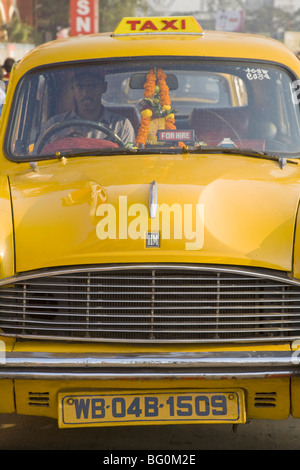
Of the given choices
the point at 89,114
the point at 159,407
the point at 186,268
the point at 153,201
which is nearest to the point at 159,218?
the point at 153,201

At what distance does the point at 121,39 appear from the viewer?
5625 millimetres

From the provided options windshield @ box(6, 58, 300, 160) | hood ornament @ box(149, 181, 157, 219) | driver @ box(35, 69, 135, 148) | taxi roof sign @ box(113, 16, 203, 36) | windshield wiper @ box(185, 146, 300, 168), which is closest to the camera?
hood ornament @ box(149, 181, 157, 219)

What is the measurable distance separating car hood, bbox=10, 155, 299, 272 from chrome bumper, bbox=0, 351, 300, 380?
39cm

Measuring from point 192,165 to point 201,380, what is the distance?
1179mm

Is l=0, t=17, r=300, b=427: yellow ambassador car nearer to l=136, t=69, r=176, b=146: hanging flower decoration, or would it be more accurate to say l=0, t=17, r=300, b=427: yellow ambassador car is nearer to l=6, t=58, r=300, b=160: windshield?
l=6, t=58, r=300, b=160: windshield

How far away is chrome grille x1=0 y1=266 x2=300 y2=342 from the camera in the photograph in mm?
3902

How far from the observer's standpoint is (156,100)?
530 centimetres

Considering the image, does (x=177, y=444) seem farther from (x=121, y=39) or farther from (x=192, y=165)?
(x=121, y=39)

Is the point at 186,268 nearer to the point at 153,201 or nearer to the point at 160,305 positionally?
the point at 160,305

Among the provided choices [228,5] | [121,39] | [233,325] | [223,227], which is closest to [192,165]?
[223,227]

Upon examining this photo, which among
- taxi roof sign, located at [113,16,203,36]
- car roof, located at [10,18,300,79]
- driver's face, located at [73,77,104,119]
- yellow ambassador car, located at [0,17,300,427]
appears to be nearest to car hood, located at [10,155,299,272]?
yellow ambassador car, located at [0,17,300,427]

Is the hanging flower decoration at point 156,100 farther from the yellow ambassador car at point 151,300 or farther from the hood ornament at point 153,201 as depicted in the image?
the hood ornament at point 153,201

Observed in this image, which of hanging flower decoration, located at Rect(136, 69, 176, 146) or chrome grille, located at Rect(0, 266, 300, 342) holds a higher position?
hanging flower decoration, located at Rect(136, 69, 176, 146)

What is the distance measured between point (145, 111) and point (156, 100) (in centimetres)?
10
